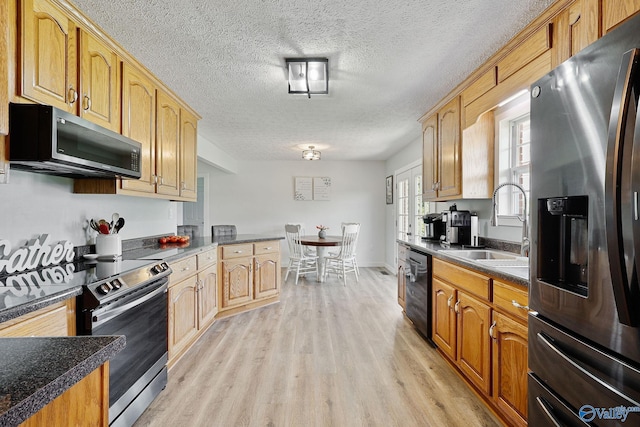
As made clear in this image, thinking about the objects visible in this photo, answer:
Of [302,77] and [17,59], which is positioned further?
[302,77]

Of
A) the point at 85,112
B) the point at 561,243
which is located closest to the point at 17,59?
the point at 85,112

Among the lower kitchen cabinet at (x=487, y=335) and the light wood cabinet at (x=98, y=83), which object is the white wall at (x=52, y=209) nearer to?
the light wood cabinet at (x=98, y=83)

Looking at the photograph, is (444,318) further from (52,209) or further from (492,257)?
(52,209)

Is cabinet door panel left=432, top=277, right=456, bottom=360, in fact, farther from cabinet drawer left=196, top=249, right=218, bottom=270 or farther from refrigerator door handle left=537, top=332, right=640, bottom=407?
cabinet drawer left=196, top=249, right=218, bottom=270

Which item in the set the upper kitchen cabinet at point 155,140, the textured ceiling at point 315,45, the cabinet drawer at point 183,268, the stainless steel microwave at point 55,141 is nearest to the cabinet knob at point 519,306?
the textured ceiling at point 315,45

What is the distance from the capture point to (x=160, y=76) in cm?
245

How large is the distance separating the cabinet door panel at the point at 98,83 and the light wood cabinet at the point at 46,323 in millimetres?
1097

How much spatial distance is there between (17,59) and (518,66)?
260cm

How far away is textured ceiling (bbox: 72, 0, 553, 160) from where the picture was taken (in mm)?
1641

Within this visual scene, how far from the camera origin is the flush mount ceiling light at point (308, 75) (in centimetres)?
218

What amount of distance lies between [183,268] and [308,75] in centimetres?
176

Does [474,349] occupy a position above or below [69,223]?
below

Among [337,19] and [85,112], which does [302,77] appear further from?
[85,112]

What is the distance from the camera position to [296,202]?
638 cm
